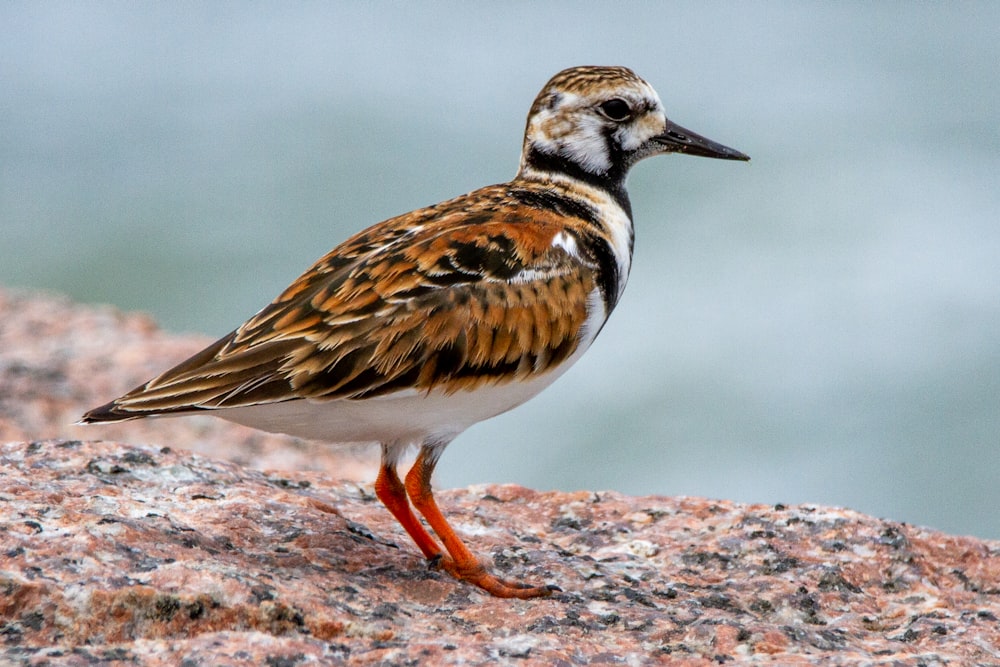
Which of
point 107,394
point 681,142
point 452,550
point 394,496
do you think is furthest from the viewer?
point 107,394

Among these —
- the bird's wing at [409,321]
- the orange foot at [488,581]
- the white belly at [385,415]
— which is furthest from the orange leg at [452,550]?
the bird's wing at [409,321]

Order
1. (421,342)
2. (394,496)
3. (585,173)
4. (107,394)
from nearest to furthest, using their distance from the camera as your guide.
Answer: (421,342) → (394,496) → (585,173) → (107,394)

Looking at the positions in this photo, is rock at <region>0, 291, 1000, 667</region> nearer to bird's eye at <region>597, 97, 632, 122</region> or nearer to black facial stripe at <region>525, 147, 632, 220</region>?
black facial stripe at <region>525, 147, 632, 220</region>

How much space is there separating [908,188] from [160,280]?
1003 cm

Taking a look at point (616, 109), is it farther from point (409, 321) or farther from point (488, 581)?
point (488, 581)

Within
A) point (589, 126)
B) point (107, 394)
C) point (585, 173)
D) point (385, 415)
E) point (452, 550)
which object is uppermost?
point (589, 126)

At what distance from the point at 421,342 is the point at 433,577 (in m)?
0.83

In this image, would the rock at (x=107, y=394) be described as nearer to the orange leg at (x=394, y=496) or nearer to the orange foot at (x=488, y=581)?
the orange leg at (x=394, y=496)

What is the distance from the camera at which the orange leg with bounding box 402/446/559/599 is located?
4.39 meters

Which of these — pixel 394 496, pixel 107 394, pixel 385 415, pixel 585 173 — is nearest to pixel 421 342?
pixel 385 415

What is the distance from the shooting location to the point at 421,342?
439cm

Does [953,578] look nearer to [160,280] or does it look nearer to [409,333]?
[409,333]

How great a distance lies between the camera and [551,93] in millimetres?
5594

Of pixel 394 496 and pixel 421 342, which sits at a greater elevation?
pixel 421 342
